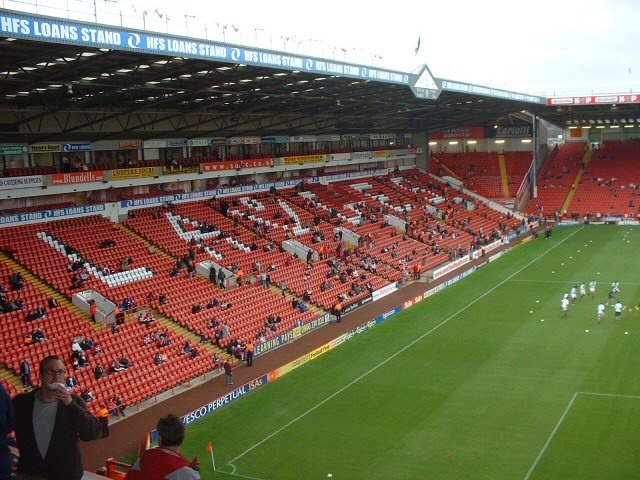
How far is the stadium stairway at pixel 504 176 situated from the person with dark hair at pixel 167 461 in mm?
70571

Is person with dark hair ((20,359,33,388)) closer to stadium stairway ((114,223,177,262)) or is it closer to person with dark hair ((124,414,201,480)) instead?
stadium stairway ((114,223,177,262))

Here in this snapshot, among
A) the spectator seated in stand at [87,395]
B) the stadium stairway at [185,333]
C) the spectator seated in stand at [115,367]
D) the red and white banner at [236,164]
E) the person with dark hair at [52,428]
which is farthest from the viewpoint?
the red and white banner at [236,164]

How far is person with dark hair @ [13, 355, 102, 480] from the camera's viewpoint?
5.09m

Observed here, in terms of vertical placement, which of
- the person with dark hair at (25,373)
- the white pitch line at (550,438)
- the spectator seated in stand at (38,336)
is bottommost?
the white pitch line at (550,438)

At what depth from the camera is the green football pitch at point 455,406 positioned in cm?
1941

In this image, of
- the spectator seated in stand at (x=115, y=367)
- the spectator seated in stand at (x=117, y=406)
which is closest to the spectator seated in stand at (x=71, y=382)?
the spectator seated in stand at (x=117, y=406)

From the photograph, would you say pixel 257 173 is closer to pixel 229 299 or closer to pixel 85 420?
pixel 229 299

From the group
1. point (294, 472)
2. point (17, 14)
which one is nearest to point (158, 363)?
point (294, 472)

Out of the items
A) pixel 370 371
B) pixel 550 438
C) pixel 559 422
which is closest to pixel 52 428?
pixel 550 438

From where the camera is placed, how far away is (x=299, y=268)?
4050 centimetres

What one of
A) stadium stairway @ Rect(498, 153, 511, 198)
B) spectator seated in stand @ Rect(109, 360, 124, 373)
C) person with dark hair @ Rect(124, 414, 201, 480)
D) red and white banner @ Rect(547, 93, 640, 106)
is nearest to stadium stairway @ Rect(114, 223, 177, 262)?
spectator seated in stand @ Rect(109, 360, 124, 373)

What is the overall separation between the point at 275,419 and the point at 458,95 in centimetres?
3722

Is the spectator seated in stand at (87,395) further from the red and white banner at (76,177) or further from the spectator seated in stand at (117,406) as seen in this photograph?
the red and white banner at (76,177)

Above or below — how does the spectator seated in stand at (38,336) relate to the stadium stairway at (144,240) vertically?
below
